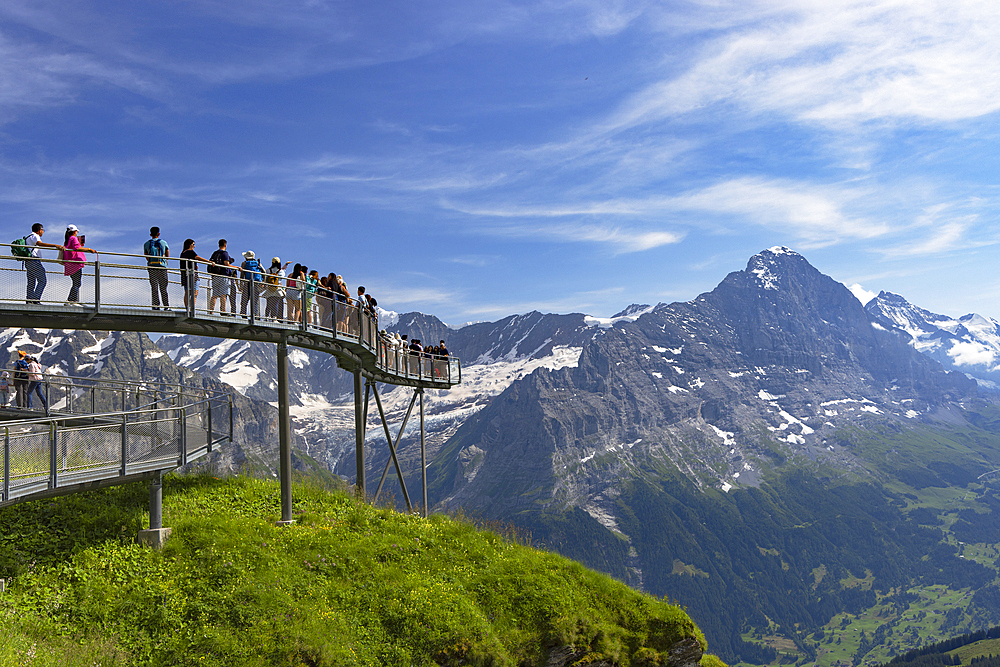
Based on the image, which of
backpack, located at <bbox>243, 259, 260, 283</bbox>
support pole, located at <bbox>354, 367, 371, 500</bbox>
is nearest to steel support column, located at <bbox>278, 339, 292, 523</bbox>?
backpack, located at <bbox>243, 259, 260, 283</bbox>

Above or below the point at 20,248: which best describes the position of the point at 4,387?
below

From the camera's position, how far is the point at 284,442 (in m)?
25.3

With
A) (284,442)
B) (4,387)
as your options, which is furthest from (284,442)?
(4,387)

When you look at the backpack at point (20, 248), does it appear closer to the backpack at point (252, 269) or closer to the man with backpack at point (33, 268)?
the man with backpack at point (33, 268)

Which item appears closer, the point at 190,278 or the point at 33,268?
the point at 33,268

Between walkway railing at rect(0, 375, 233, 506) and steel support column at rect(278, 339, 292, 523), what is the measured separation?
8.17 feet

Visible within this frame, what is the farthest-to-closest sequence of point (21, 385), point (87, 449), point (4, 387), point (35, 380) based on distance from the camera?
1. point (4, 387)
2. point (21, 385)
3. point (35, 380)
4. point (87, 449)

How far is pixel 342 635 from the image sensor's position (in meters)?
18.8

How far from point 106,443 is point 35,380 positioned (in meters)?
10.4

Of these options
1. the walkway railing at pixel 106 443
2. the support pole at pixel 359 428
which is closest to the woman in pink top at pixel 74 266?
the walkway railing at pixel 106 443

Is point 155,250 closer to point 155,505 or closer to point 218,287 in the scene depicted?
point 218,287

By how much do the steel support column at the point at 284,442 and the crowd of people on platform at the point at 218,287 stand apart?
5.46 ft

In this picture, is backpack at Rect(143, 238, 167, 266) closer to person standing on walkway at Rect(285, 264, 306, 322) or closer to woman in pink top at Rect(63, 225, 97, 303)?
woman in pink top at Rect(63, 225, 97, 303)

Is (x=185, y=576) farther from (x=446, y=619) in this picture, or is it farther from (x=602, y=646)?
(x=602, y=646)
